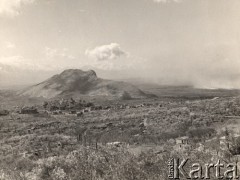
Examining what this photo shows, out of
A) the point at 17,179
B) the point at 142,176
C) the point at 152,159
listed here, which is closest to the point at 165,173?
the point at 142,176

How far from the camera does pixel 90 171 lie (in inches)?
294

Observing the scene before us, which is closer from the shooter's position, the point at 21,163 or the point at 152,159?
the point at 152,159

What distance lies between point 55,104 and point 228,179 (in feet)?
200

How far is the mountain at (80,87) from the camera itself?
116419 millimetres

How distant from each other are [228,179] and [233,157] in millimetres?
2325

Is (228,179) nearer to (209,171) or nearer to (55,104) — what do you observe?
(209,171)

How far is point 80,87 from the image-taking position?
428 ft

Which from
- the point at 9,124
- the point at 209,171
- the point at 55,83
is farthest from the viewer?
the point at 55,83

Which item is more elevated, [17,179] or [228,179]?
[228,179]

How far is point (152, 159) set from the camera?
8.20 m

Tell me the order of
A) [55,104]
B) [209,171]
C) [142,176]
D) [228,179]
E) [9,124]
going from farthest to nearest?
[55,104], [9,124], [142,176], [209,171], [228,179]

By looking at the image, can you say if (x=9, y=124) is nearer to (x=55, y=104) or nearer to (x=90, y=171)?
(x=55, y=104)

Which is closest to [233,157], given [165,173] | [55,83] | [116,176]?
[165,173]

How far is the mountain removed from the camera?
116 meters
